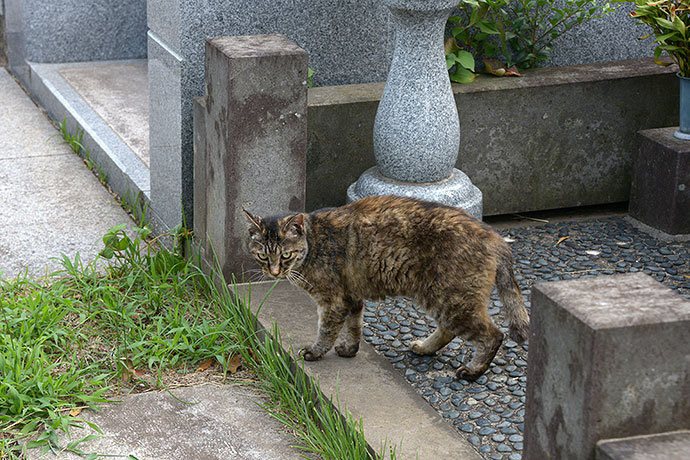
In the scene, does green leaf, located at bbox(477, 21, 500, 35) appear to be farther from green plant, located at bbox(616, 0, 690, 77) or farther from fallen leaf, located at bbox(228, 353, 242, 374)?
fallen leaf, located at bbox(228, 353, 242, 374)

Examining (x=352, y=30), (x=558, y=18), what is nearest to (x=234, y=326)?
(x=352, y=30)

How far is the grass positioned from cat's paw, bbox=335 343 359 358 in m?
0.22

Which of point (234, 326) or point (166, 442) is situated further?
point (234, 326)

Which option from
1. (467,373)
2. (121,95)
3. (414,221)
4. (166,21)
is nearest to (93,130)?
(121,95)

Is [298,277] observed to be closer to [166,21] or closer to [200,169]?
[200,169]

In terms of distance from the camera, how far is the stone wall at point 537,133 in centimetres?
569

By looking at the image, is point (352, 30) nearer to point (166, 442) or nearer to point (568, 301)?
point (166, 442)

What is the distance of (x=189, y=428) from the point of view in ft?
13.8

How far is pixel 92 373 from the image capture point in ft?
14.8

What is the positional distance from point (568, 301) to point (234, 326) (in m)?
2.27

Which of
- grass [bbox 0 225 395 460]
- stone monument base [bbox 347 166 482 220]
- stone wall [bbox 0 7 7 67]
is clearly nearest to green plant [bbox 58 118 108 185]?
grass [bbox 0 225 395 460]

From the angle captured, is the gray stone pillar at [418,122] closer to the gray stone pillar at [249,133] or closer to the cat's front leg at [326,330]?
the gray stone pillar at [249,133]

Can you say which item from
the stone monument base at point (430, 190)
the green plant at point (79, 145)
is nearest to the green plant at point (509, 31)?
the stone monument base at point (430, 190)

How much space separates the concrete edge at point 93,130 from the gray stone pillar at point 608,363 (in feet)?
12.1
